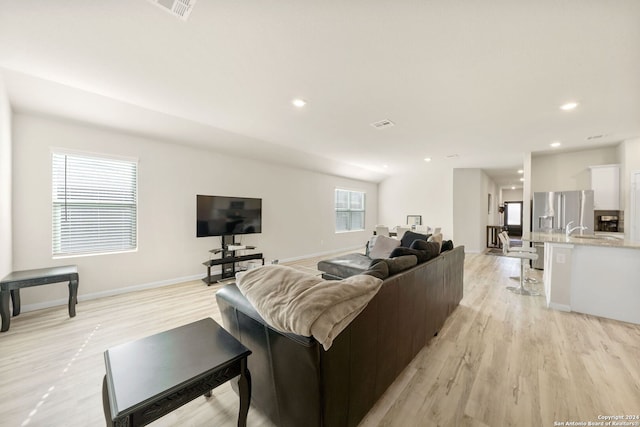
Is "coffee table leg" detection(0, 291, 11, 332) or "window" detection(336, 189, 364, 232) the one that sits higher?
"window" detection(336, 189, 364, 232)

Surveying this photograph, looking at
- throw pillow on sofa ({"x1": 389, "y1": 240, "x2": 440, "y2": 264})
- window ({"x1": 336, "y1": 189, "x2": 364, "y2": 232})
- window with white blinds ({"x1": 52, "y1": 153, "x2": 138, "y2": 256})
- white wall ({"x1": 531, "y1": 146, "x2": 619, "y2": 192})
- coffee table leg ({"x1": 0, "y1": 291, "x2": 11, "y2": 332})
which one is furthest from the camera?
window ({"x1": 336, "y1": 189, "x2": 364, "y2": 232})

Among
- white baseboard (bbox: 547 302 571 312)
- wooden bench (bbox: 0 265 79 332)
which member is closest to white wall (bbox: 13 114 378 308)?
wooden bench (bbox: 0 265 79 332)

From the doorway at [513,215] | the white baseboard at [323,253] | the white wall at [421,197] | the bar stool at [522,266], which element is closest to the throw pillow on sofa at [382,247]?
the bar stool at [522,266]

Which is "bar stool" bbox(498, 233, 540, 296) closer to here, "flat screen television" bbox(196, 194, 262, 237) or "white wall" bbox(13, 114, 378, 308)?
"white wall" bbox(13, 114, 378, 308)

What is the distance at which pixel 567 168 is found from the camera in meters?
5.59

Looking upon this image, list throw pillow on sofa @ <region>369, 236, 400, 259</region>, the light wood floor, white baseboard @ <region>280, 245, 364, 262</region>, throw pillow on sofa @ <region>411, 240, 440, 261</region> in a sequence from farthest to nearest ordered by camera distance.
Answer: white baseboard @ <region>280, 245, 364, 262</region> < throw pillow on sofa @ <region>369, 236, 400, 259</region> < throw pillow on sofa @ <region>411, 240, 440, 261</region> < the light wood floor

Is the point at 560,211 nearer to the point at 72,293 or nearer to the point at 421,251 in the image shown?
the point at 421,251

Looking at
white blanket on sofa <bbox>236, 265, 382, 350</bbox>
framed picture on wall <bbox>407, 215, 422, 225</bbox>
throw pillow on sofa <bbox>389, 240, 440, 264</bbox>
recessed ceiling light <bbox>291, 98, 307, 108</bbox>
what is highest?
recessed ceiling light <bbox>291, 98, 307, 108</bbox>

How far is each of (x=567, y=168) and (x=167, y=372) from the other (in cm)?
809

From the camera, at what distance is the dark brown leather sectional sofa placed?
1183mm

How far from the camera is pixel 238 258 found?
455 centimetres

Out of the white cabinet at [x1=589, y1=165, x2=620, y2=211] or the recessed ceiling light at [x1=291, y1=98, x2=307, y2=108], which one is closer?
the recessed ceiling light at [x1=291, y1=98, x2=307, y2=108]

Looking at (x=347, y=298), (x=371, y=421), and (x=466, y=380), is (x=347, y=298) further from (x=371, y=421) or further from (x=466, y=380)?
(x=466, y=380)

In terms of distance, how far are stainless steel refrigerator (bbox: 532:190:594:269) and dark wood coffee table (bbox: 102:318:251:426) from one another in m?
6.74
